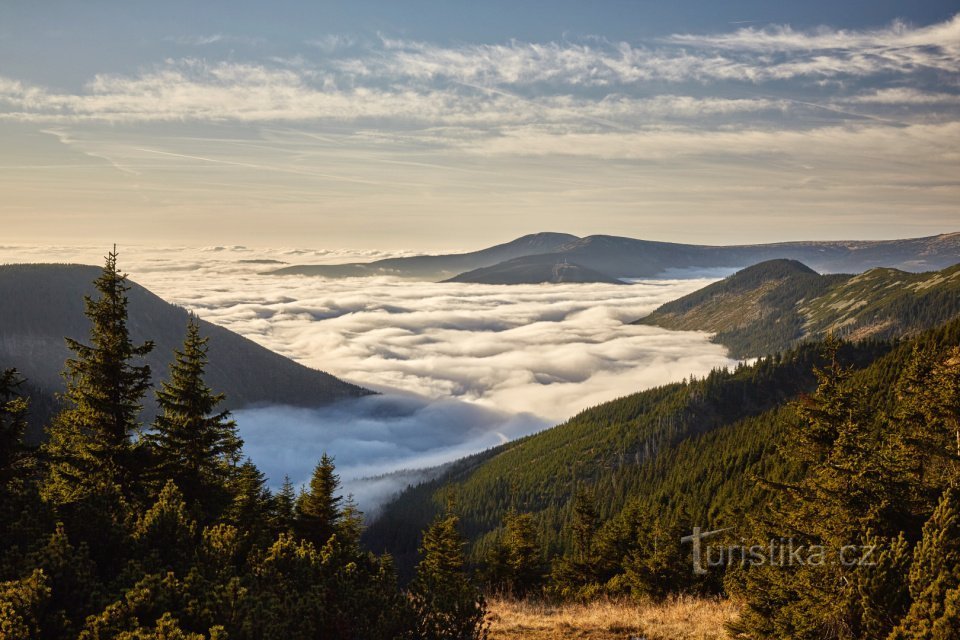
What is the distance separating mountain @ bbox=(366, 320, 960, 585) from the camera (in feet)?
294

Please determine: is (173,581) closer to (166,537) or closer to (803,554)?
(166,537)

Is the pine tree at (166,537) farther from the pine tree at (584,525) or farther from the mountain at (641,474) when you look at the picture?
the mountain at (641,474)

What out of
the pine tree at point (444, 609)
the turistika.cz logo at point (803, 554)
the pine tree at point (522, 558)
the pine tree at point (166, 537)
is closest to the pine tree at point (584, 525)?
the pine tree at point (522, 558)

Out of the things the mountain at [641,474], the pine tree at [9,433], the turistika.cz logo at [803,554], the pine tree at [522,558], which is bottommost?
the mountain at [641,474]

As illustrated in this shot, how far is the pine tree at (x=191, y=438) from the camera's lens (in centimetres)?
2288

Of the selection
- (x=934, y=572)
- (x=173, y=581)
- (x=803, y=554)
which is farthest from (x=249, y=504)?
(x=934, y=572)

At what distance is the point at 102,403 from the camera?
70.7 ft

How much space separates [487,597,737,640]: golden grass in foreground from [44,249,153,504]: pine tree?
15.3 metres

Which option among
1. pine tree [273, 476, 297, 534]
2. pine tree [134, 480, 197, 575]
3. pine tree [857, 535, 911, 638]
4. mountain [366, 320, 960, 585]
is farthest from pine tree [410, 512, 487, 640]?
mountain [366, 320, 960, 585]

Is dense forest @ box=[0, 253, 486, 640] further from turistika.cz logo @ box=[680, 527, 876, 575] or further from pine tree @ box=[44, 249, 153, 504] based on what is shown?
turistika.cz logo @ box=[680, 527, 876, 575]

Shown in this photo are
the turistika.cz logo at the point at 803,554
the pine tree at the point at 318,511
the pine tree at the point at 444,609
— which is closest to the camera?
the pine tree at the point at 444,609

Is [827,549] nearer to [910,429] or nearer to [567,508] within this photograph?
[910,429]

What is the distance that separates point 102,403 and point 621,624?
2060 centimetres

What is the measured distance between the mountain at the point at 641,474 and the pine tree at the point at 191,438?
3780 centimetres
